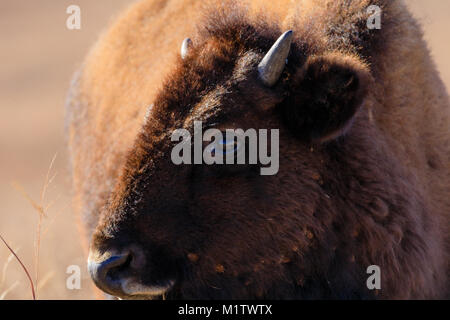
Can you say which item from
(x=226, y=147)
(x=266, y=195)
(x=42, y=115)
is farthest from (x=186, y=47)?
(x=42, y=115)

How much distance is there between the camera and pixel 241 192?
3768 mm

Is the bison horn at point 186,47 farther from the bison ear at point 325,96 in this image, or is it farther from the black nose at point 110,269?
the black nose at point 110,269

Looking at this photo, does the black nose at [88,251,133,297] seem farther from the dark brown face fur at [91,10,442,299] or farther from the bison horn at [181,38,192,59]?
the bison horn at [181,38,192,59]

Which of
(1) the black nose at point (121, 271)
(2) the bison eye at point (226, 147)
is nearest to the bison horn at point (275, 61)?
(2) the bison eye at point (226, 147)

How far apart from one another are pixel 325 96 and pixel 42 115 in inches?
929

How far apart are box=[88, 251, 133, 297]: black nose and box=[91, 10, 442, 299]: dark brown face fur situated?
2.7 inches

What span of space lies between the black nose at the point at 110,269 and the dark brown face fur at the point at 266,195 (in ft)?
0.23

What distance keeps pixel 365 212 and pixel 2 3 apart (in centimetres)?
4166

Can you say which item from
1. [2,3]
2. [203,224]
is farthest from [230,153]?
[2,3]

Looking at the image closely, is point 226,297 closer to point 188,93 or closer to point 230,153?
point 230,153

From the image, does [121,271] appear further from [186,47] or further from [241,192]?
[186,47]

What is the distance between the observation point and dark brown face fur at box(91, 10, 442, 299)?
146 inches

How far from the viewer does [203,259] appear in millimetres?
3771

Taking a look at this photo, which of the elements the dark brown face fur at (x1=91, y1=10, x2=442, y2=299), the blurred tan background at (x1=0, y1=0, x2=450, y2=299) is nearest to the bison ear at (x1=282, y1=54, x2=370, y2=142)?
the dark brown face fur at (x1=91, y1=10, x2=442, y2=299)
